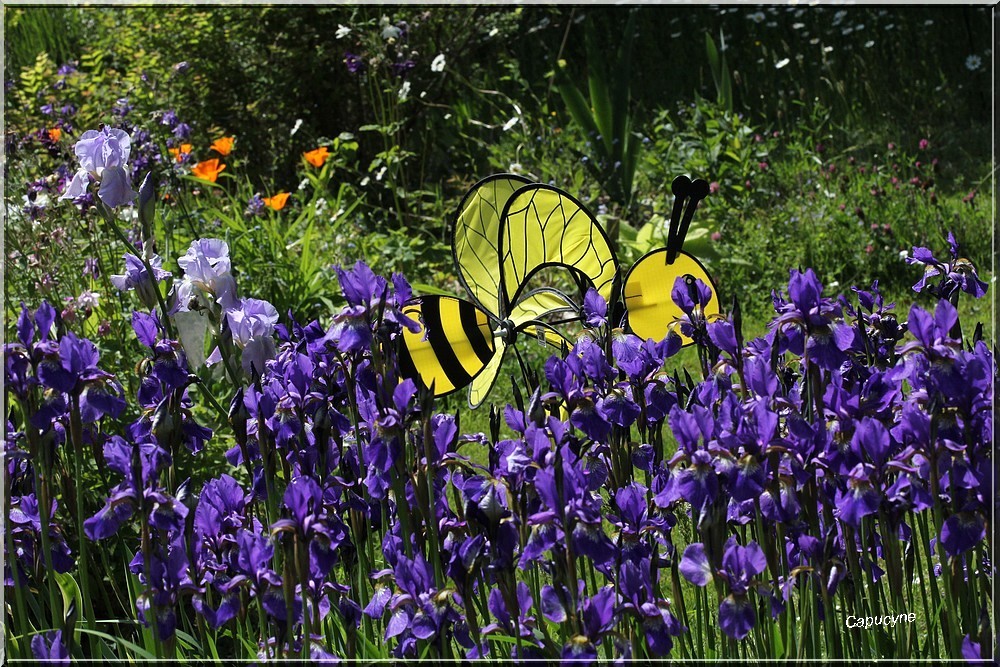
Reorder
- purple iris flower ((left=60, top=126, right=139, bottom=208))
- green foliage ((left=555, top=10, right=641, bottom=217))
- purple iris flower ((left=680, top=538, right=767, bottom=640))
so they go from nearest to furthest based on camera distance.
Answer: purple iris flower ((left=680, top=538, right=767, bottom=640)) → purple iris flower ((left=60, top=126, right=139, bottom=208)) → green foliage ((left=555, top=10, right=641, bottom=217))

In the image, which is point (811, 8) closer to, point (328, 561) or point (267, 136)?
point (267, 136)

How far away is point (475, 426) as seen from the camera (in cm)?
422

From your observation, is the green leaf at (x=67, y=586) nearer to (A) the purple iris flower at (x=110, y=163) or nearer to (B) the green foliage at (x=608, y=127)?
(A) the purple iris flower at (x=110, y=163)

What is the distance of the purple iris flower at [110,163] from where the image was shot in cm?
213

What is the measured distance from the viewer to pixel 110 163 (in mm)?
2154

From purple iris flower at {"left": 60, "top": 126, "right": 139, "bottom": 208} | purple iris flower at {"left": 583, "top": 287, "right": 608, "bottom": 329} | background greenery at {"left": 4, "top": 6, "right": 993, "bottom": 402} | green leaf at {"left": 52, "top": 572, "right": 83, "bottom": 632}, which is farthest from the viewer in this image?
background greenery at {"left": 4, "top": 6, "right": 993, "bottom": 402}

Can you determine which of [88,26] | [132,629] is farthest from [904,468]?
[88,26]

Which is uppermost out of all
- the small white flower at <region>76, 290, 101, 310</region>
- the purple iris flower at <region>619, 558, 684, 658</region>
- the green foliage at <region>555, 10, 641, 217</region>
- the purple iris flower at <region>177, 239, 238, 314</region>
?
the green foliage at <region>555, 10, 641, 217</region>

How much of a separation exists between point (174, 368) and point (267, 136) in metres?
5.56

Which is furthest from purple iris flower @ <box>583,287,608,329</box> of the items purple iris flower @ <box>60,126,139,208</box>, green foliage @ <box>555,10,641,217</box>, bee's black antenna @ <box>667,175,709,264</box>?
green foliage @ <box>555,10,641,217</box>

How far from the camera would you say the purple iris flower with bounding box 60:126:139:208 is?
213 centimetres

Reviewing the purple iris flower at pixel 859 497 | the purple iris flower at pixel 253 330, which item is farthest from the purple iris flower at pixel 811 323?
the purple iris flower at pixel 253 330

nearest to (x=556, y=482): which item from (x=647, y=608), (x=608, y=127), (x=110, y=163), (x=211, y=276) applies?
(x=647, y=608)

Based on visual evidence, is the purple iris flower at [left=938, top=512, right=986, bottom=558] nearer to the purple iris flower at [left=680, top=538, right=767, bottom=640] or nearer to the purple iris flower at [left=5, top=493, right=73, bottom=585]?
the purple iris flower at [left=680, top=538, right=767, bottom=640]
